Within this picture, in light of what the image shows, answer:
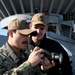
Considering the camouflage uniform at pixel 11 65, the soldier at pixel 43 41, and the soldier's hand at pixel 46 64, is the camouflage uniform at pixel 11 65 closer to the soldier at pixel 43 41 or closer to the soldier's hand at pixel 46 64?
the soldier's hand at pixel 46 64

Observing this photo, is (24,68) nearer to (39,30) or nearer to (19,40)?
(19,40)

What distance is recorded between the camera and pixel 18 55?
3.52 m

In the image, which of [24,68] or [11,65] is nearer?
[24,68]

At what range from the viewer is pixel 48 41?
17.1 feet

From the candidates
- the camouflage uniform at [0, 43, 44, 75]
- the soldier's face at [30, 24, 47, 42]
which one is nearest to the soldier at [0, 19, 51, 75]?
the camouflage uniform at [0, 43, 44, 75]

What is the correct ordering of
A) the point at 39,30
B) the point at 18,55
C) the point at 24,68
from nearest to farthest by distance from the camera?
the point at 24,68
the point at 18,55
the point at 39,30

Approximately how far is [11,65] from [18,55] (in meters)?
0.20

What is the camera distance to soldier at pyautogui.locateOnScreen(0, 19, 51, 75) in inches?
128

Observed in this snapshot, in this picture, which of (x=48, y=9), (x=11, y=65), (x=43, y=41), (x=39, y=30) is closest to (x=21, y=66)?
(x=11, y=65)

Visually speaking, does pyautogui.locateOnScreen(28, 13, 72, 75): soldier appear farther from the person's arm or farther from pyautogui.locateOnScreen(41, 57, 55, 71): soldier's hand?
the person's arm

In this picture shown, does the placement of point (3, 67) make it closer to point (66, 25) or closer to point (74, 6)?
point (66, 25)

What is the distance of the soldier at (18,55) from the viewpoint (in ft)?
10.7

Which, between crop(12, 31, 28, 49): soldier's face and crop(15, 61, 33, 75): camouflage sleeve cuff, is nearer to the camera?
crop(15, 61, 33, 75): camouflage sleeve cuff

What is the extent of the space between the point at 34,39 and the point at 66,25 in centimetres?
3532
